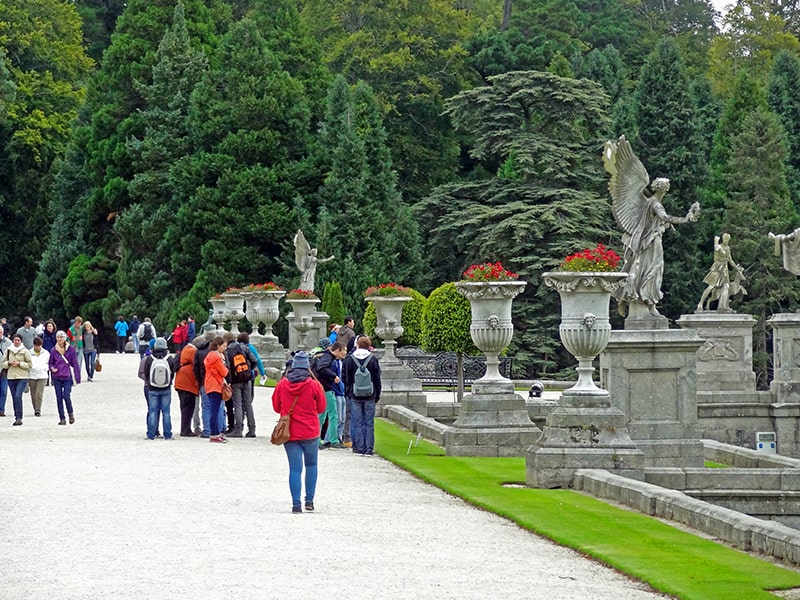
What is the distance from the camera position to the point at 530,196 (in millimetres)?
50656

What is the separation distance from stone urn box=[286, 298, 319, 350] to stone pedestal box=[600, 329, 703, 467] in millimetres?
19046

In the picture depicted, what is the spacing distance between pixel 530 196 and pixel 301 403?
38.2 metres

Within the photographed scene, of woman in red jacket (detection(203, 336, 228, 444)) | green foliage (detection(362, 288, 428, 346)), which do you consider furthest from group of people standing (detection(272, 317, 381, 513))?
green foliage (detection(362, 288, 428, 346))

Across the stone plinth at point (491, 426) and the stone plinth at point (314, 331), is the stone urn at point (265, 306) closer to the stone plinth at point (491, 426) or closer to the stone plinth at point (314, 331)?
the stone plinth at point (314, 331)

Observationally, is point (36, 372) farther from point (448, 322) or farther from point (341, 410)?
point (448, 322)

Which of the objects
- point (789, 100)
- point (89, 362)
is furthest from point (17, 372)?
point (789, 100)

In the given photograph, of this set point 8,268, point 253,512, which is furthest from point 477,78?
point 253,512

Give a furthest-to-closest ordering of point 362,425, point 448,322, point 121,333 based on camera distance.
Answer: point 121,333, point 448,322, point 362,425

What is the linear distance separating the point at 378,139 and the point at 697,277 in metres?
12.2

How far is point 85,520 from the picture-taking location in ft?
41.5

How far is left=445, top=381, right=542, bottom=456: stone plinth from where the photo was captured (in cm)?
1973

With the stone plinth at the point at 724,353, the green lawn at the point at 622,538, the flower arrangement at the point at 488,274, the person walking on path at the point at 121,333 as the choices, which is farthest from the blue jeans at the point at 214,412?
the person walking on path at the point at 121,333

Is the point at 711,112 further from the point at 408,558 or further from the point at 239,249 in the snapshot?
the point at 408,558

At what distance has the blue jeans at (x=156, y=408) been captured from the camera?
20.6 metres
